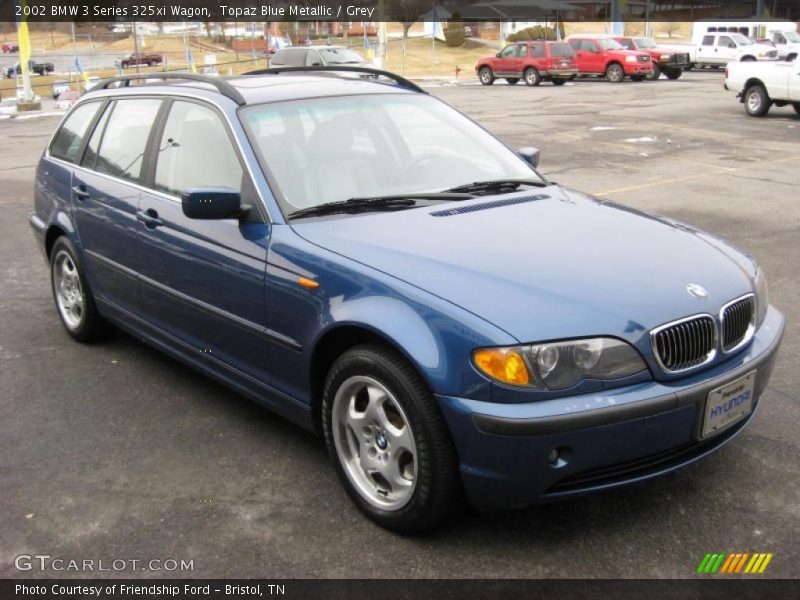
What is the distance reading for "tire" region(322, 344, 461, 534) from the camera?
296 centimetres

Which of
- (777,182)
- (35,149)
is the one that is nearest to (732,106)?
(777,182)

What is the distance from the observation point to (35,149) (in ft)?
52.5

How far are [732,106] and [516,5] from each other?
54.0 metres

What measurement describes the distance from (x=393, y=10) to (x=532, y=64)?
1751 inches

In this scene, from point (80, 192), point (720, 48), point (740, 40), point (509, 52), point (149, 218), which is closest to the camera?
point (149, 218)

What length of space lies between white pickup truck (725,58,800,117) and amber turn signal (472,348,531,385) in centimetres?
1737

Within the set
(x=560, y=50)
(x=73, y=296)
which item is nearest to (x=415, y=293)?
(x=73, y=296)

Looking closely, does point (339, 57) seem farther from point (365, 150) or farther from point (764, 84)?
point (365, 150)

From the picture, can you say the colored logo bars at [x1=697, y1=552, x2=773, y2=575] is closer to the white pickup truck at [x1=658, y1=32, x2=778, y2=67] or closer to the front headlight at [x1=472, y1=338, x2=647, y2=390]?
the front headlight at [x1=472, y1=338, x2=647, y2=390]

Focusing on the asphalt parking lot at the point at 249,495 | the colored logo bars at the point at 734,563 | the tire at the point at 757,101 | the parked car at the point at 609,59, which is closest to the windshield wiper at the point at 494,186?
the asphalt parking lot at the point at 249,495

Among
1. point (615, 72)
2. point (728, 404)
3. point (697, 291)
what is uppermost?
point (615, 72)

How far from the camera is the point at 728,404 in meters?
3.12

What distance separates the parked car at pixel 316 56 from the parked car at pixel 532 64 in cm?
596
